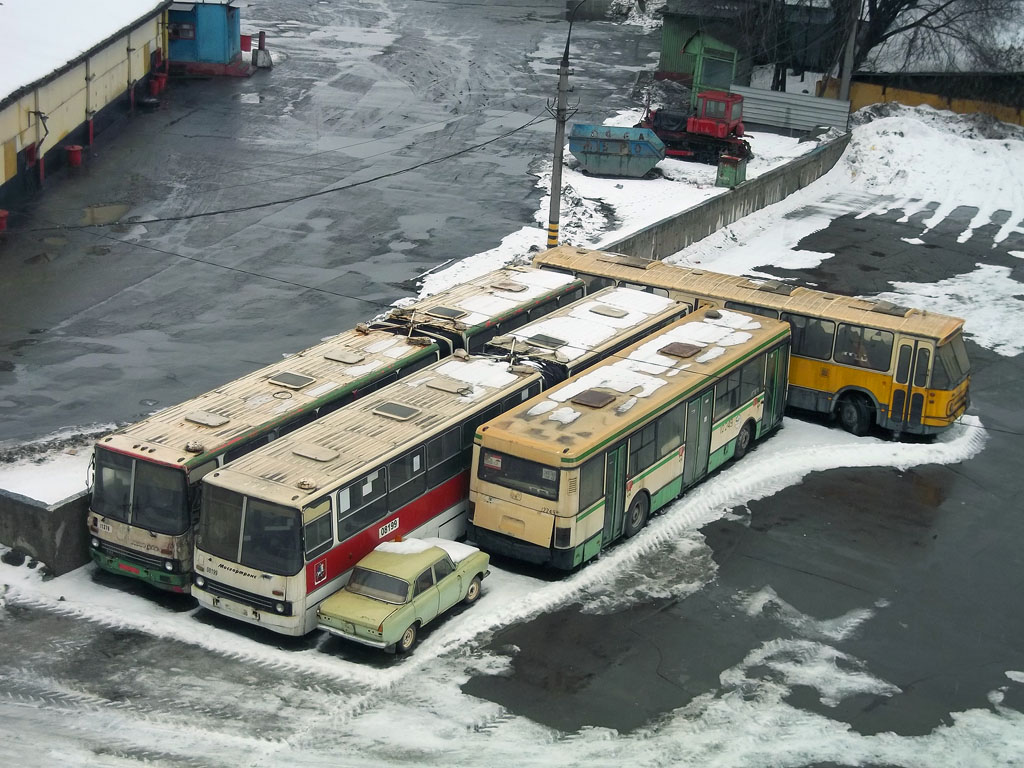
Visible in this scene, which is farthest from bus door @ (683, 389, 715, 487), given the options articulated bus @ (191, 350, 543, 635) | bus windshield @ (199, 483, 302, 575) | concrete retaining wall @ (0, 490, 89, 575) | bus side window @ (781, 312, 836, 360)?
concrete retaining wall @ (0, 490, 89, 575)

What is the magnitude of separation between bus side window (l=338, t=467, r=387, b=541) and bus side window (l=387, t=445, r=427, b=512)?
7.1 inches

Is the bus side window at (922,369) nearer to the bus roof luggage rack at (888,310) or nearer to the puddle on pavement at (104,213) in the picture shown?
the bus roof luggage rack at (888,310)

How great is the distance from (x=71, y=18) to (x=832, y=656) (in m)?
40.1

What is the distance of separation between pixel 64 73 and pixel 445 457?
91.8ft

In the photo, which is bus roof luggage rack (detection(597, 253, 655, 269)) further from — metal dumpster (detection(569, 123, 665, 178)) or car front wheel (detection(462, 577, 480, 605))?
metal dumpster (detection(569, 123, 665, 178))

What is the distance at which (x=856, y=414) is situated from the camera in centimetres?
2741

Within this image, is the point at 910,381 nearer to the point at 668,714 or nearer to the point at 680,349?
the point at 680,349

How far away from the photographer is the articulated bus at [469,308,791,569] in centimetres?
2025

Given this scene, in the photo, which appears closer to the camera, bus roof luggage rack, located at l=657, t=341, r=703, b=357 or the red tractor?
bus roof luggage rack, located at l=657, t=341, r=703, b=357

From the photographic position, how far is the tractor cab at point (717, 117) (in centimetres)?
4869

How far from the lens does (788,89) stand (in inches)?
2430

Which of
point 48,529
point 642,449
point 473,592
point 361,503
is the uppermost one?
point 642,449

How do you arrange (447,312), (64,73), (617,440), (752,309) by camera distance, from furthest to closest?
(64,73)
(752,309)
(447,312)
(617,440)

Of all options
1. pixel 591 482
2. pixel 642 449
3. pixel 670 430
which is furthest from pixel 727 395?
pixel 591 482
